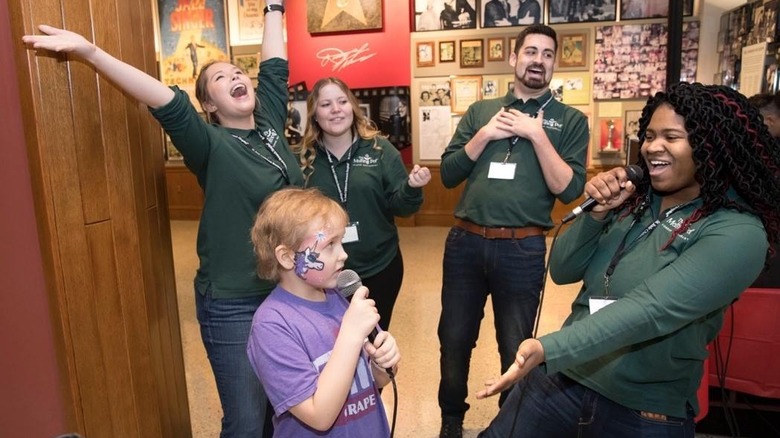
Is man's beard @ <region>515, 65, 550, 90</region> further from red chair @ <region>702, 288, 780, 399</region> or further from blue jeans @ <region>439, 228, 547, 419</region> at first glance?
red chair @ <region>702, 288, 780, 399</region>

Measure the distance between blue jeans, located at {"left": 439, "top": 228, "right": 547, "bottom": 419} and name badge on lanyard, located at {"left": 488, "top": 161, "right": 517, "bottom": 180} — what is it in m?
0.26

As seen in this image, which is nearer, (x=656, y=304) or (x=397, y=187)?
(x=656, y=304)

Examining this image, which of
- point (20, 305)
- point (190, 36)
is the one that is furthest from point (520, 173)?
point (190, 36)

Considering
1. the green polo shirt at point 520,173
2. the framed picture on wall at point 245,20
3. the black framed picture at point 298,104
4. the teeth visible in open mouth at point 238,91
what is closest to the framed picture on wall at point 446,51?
the black framed picture at point 298,104

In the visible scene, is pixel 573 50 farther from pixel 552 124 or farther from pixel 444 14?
pixel 552 124

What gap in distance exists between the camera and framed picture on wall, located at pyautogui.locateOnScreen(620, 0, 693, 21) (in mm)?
5949

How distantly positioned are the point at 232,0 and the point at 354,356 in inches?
259

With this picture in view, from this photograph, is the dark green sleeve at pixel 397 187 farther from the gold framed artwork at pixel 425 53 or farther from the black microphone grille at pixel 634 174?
the gold framed artwork at pixel 425 53

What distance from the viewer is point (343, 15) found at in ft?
21.3

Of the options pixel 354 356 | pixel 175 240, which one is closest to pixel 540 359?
pixel 354 356

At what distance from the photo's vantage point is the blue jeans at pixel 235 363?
1.79 meters

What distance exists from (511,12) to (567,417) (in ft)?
18.2

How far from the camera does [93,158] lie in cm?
157

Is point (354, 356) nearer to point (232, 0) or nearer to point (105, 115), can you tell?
point (105, 115)
